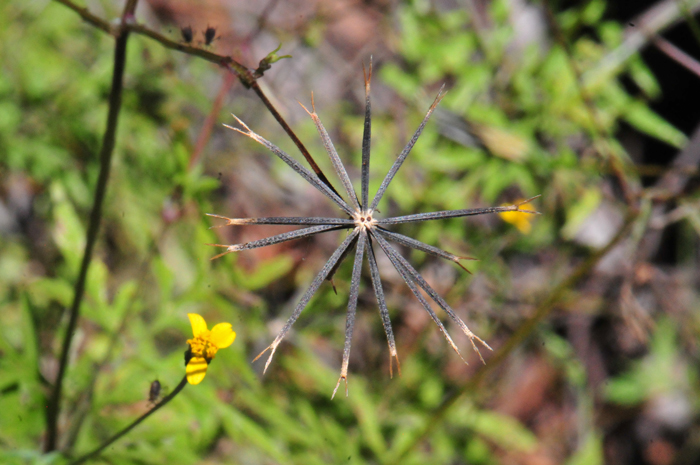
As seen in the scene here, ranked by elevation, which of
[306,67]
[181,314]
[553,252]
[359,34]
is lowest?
[181,314]

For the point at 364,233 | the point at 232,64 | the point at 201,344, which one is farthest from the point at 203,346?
the point at 232,64

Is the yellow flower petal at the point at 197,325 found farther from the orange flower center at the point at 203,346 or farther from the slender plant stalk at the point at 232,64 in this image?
the slender plant stalk at the point at 232,64

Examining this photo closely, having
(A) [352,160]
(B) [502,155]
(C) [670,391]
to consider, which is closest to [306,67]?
(A) [352,160]

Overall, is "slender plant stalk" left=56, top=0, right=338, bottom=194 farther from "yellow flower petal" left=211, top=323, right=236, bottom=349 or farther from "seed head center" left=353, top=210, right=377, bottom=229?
"yellow flower petal" left=211, top=323, right=236, bottom=349

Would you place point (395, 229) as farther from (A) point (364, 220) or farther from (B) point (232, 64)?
(B) point (232, 64)

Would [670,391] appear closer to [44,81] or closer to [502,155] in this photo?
[502,155]

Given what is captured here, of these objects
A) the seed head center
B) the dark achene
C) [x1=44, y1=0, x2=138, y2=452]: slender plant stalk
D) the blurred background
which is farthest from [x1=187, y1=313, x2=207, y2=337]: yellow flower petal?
the blurred background
